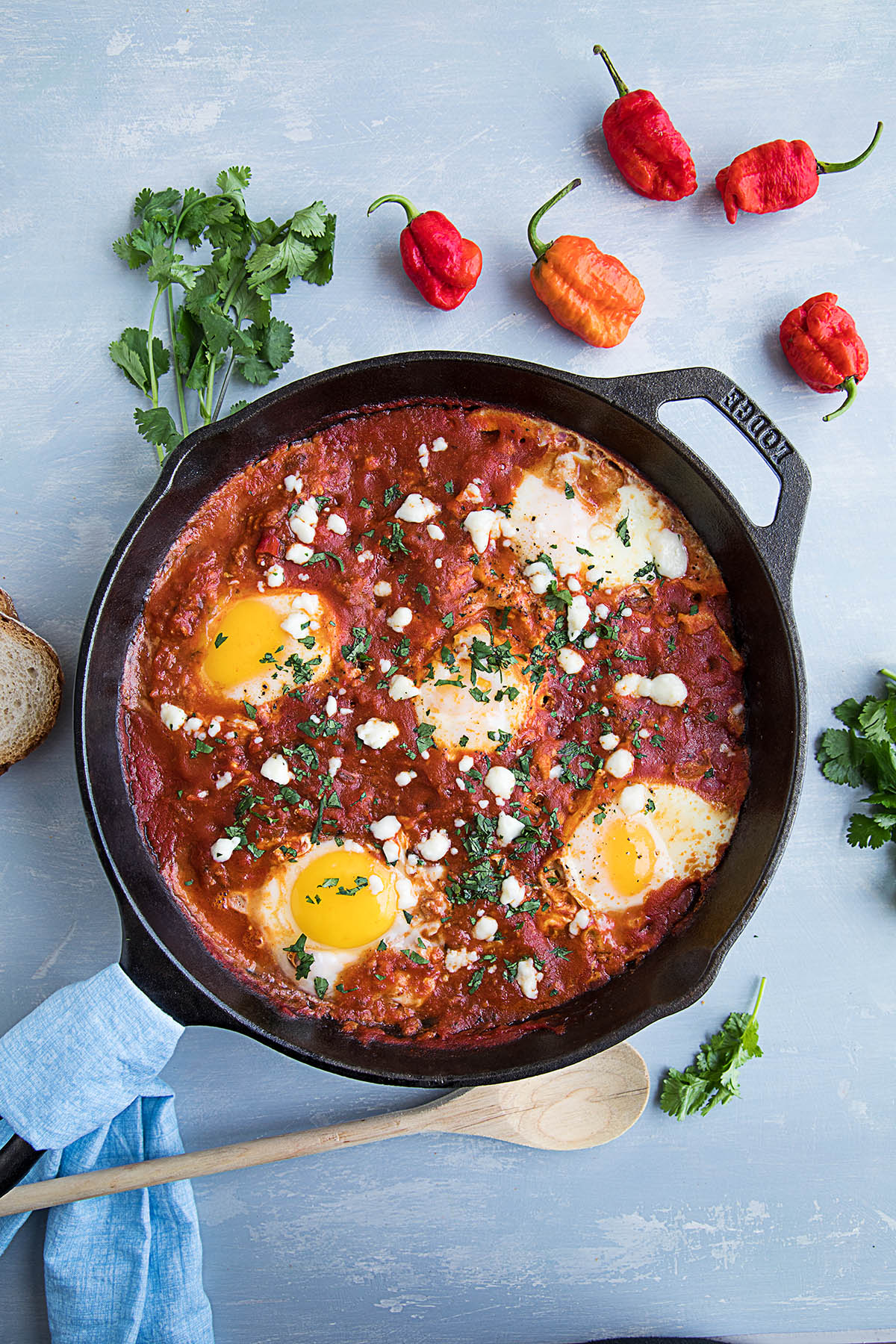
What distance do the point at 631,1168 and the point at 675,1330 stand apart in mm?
600

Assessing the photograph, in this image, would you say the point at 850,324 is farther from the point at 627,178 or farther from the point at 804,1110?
the point at 804,1110

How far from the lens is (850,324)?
2959mm

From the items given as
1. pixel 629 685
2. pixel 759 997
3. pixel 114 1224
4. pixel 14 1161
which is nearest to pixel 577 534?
pixel 629 685

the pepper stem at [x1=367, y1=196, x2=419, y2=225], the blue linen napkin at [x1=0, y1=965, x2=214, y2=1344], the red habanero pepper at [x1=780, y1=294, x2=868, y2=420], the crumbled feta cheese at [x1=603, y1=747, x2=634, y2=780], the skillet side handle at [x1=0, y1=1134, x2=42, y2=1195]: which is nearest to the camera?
the skillet side handle at [x1=0, y1=1134, x2=42, y2=1195]

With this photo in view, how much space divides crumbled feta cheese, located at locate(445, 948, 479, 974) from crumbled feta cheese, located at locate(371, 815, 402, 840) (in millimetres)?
410

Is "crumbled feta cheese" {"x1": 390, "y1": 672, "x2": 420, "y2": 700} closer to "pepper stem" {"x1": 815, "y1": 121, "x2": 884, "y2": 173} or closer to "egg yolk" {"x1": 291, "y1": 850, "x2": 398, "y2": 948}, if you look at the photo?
"egg yolk" {"x1": 291, "y1": 850, "x2": 398, "y2": 948}

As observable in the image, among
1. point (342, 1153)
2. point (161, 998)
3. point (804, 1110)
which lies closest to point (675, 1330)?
point (804, 1110)

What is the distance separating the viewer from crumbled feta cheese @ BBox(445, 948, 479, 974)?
8.98 feet

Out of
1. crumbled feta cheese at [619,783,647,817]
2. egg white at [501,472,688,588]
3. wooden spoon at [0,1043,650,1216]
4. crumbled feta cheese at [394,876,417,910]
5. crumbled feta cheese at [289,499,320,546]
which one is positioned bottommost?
wooden spoon at [0,1043,650,1216]

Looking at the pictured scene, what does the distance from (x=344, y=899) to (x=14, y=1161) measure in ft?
3.73

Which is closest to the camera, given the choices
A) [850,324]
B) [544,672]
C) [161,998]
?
[161,998]

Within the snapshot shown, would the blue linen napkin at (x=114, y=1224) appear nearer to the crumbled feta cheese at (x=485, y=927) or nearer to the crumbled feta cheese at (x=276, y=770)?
the crumbled feta cheese at (x=276, y=770)

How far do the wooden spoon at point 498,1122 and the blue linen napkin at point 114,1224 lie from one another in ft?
0.29

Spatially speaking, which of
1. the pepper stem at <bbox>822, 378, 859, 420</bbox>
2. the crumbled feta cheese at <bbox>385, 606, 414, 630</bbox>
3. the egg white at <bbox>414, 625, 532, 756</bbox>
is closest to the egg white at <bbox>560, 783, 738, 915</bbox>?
the egg white at <bbox>414, 625, 532, 756</bbox>
